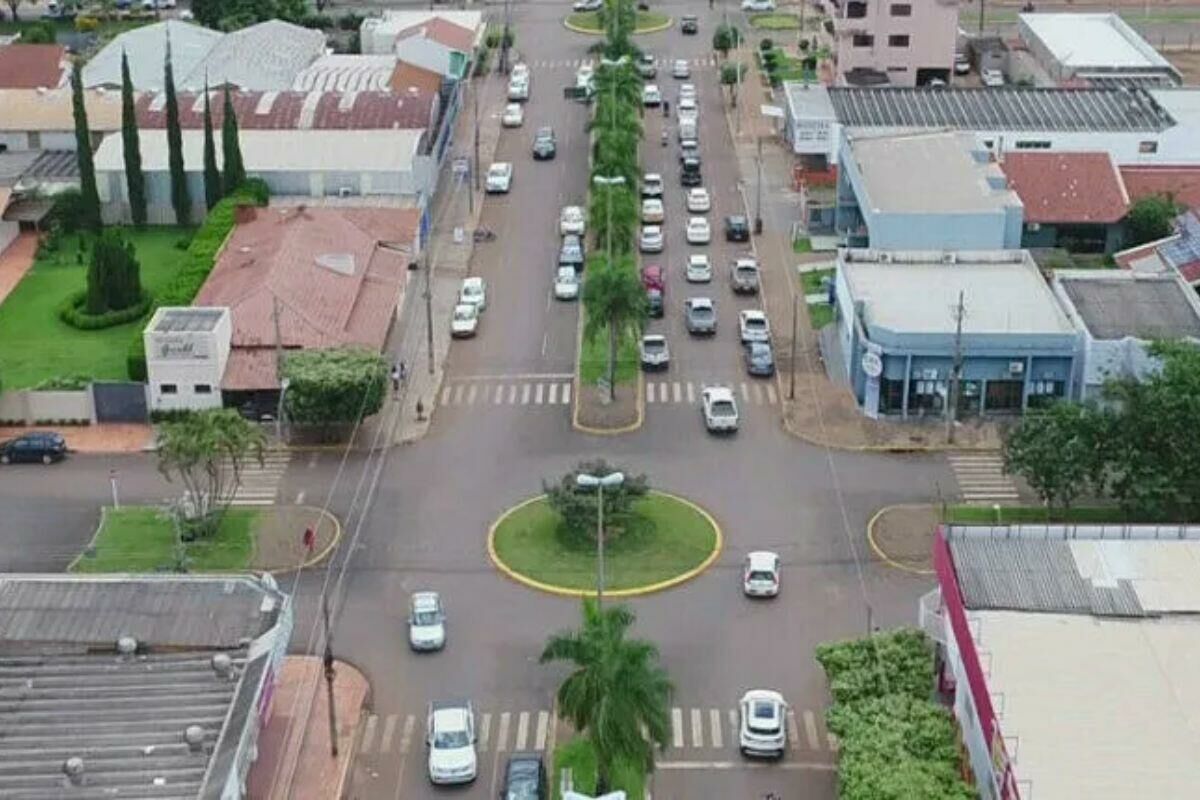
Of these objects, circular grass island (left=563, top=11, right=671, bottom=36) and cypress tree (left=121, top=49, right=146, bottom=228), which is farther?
circular grass island (left=563, top=11, right=671, bottom=36)

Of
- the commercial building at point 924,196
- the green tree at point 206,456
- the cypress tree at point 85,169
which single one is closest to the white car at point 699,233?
the commercial building at point 924,196

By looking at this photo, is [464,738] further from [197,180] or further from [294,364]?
[197,180]

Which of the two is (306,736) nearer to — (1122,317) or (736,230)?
(1122,317)

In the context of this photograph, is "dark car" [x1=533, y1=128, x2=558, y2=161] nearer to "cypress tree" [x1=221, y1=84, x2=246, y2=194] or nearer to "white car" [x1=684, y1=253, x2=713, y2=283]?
"cypress tree" [x1=221, y1=84, x2=246, y2=194]

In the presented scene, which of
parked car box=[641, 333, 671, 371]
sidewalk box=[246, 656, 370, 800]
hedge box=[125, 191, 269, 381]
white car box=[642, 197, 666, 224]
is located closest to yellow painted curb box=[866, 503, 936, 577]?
parked car box=[641, 333, 671, 371]

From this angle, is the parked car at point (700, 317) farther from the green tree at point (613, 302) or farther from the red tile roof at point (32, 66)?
the red tile roof at point (32, 66)

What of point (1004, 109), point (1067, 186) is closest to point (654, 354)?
point (1067, 186)
